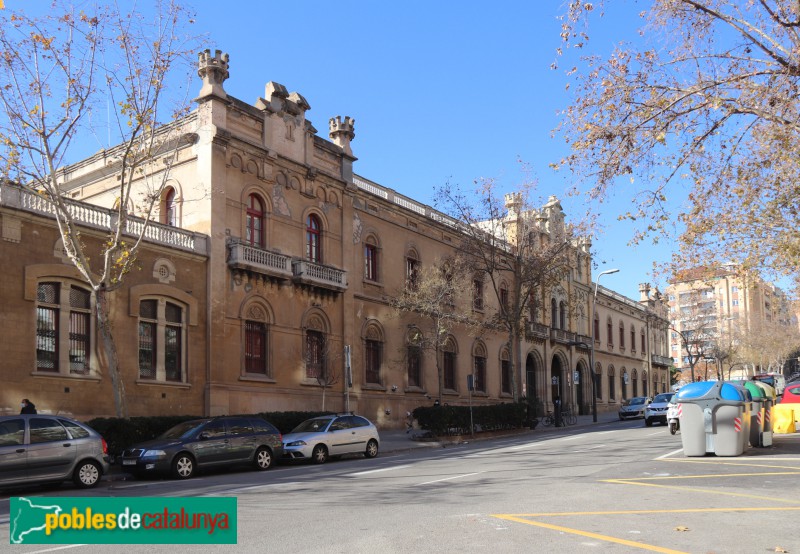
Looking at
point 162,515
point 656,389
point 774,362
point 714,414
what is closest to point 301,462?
point 714,414

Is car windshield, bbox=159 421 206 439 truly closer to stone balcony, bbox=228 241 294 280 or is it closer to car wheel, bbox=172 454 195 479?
car wheel, bbox=172 454 195 479

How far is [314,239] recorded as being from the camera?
1318 inches

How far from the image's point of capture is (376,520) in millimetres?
10141

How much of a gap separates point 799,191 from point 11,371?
20.9m

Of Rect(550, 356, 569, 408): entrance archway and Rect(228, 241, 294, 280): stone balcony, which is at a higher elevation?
Rect(228, 241, 294, 280): stone balcony

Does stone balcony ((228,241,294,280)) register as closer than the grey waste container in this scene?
No

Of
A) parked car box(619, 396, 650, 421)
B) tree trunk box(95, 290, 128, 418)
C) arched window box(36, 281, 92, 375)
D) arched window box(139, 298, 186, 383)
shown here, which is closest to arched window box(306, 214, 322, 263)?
arched window box(139, 298, 186, 383)

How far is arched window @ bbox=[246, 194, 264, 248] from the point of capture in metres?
30.0

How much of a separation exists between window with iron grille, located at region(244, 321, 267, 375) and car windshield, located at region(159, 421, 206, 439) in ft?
32.5

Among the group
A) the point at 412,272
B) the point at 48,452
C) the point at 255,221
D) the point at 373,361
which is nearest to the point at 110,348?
the point at 48,452

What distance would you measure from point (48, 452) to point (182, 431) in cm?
401

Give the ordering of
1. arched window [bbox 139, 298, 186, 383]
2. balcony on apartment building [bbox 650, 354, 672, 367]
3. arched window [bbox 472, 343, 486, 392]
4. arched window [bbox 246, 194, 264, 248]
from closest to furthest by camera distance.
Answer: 1. arched window [bbox 139, 298, 186, 383]
2. arched window [bbox 246, 194, 264, 248]
3. arched window [bbox 472, 343, 486, 392]
4. balcony on apartment building [bbox 650, 354, 672, 367]

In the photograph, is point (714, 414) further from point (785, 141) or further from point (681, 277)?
point (785, 141)

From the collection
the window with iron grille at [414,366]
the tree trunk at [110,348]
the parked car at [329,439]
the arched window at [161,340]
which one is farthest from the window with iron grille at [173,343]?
the window with iron grille at [414,366]
